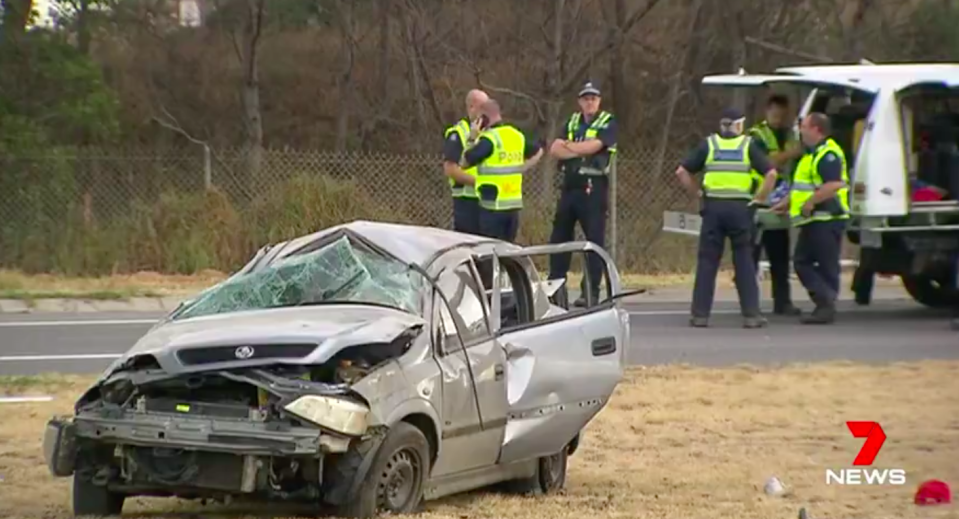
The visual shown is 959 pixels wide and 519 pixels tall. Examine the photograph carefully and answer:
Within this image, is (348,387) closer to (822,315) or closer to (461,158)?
(461,158)

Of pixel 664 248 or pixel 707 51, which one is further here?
pixel 707 51

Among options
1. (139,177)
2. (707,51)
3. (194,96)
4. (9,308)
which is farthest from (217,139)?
(9,308)

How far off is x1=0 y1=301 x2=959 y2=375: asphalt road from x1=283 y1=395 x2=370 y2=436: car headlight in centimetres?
602

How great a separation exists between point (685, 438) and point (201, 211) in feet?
36.6

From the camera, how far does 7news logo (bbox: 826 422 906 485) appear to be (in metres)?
8.72

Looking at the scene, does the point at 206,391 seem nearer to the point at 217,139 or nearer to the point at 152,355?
the point at 152,355

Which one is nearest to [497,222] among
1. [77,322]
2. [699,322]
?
[699,322]

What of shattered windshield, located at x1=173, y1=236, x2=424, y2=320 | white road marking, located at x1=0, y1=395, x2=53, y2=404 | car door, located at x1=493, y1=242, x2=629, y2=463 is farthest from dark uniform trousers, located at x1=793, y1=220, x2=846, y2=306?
shattered windshield, located at x1=173, y1=236, x2=424, y2=320

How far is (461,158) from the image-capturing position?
47.7ft

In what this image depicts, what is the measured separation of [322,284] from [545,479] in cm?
168

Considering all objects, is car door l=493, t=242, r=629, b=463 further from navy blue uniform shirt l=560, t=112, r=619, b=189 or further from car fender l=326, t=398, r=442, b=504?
navy blue uniform shirt l=560, t=112, r=619, b=189

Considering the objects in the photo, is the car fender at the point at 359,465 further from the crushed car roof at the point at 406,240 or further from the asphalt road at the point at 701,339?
the asphalt road at the point at 701,339

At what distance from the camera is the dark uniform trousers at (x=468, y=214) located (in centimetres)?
1474

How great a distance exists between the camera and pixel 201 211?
2003 centimetres
